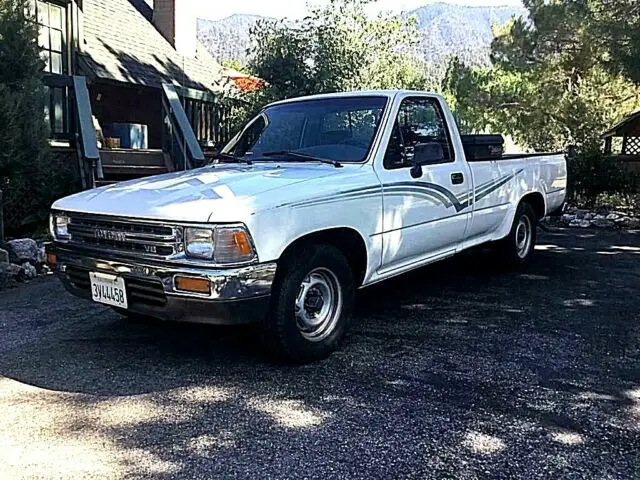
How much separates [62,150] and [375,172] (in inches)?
261

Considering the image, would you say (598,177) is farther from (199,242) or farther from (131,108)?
(199,242)

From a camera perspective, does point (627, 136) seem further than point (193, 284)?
Yes

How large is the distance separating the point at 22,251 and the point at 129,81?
672 centimetres

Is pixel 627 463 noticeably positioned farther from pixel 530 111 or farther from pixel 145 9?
pixel 145 9

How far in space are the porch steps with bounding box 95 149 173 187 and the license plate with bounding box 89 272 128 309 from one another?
6426 mm

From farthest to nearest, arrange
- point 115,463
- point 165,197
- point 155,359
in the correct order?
point 155,359 < point 165,197 < point 115,463

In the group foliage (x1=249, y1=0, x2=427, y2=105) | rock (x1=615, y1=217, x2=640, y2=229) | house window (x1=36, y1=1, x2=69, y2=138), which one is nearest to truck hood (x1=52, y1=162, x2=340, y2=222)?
house window (x1=36, y1=1, x2=69, y2=138)

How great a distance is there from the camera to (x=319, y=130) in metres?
5.10

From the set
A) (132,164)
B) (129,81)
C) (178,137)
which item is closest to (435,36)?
(129,81)

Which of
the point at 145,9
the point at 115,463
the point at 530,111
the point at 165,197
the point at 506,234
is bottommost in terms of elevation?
the point at 115,463

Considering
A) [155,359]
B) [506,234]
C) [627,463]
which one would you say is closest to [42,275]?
[155,359]

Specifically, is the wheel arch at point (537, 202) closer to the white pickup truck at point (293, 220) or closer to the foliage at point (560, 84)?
the white pickup truck at point (293, 220)

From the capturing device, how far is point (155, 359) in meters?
4.27

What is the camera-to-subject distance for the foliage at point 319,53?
12.1m
